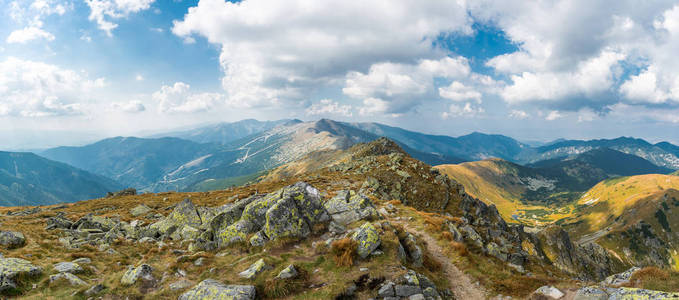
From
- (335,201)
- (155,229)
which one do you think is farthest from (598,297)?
(155,229)

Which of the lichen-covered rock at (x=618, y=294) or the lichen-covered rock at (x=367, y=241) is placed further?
the lichen-covered rock at (x=367, y=241)

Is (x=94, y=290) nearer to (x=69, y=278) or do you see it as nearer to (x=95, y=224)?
(x=69, y=278)

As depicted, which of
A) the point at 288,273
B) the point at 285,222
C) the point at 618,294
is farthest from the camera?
the point at 285,222

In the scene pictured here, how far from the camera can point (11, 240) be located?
19.5 meters

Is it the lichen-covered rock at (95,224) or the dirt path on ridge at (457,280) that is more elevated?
the lichen-covered rock at (95,224)

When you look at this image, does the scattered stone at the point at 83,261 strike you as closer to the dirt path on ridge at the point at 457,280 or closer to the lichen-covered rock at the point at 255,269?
the lichen-covered rock at the point at 255,269

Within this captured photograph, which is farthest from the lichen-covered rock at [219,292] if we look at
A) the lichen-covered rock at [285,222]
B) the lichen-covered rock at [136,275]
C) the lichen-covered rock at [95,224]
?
the lichen-covered rock at [95,224]

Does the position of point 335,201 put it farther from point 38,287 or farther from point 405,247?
point 38,287

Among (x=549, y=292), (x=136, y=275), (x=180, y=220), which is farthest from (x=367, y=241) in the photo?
(x=180, y=220)

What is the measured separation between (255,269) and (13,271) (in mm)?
12210

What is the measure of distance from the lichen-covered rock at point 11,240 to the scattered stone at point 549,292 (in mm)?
34411

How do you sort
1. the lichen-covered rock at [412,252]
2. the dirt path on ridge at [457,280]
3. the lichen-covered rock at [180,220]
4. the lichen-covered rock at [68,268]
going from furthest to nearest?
the lichen-covered rock at [180,220]
the lichen-covered rock at [412,252]
the lichen-covered rock at [68,268]
the dirt path on ridge at [457,280]

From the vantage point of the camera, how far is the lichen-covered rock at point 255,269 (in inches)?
539

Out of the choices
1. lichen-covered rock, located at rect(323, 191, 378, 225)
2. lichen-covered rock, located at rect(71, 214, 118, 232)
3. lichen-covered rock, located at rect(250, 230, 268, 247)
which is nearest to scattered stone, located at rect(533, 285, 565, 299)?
lichen-covered rock, located at rect(323, 191, 378, 225)
